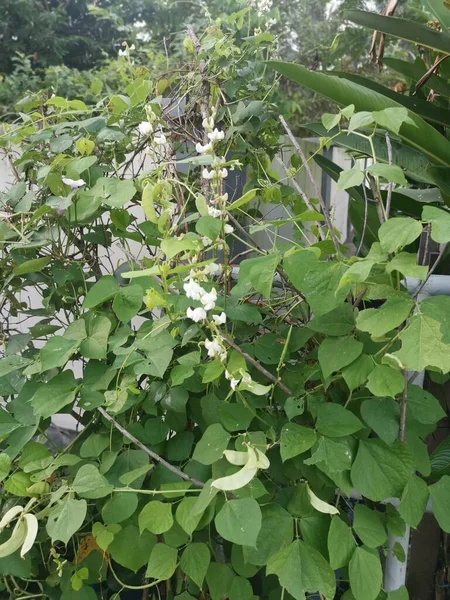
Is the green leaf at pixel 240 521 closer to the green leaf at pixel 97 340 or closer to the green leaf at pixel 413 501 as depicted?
the green leaf at pixel 413 501

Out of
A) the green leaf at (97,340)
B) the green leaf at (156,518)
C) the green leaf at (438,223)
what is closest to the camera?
the green leaf at (438,223)

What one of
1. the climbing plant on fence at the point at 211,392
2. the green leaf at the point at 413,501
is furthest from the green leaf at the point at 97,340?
the green leaf at the point at 413,501

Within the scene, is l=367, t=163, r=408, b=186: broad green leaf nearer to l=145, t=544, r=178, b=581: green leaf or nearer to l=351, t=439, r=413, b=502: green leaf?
l=351, t=439, r=413, b=502: green leaf

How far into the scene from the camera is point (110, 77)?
17.5 ft

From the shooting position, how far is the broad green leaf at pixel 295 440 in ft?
2.71

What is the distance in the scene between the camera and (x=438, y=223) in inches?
26.6

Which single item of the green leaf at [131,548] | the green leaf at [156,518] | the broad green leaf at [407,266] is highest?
the broad green leaf at [407,266]

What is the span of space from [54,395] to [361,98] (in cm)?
81

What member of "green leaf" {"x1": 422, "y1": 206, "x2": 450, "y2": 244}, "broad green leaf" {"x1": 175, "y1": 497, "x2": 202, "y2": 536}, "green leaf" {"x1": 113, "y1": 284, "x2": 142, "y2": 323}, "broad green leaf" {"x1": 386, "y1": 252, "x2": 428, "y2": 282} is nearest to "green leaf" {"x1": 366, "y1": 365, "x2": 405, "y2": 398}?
"broad green leaf" {"x1": 386, "y1": 252, "x2": 428, "y2": 282}

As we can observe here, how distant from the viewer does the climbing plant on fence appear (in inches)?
30.8

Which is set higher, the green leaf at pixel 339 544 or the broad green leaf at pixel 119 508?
the green leaf at pixel 339 544

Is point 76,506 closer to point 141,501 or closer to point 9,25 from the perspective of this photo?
point 141,501

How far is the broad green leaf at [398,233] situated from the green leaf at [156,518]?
54cm

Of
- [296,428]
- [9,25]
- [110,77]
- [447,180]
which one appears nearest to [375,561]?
[296,428]
